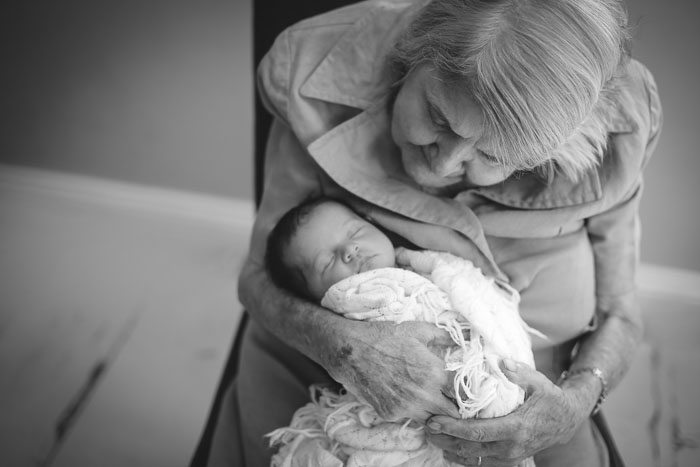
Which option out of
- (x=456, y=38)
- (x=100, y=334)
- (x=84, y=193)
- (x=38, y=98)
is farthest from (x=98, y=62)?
(x=456, y=38)

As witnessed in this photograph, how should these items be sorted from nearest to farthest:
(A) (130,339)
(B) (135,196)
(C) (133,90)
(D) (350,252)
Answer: (D) (350,252) → (A) (130,339) → (C) (133,90) → (B) (135,196)

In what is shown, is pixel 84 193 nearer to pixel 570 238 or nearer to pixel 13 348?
pixel 13 348

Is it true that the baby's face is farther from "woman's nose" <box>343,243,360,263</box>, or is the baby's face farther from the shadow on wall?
the shadow on wall

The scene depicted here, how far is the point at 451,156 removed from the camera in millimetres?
940

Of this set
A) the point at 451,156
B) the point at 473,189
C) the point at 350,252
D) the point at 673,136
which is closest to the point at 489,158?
the point at 451,156

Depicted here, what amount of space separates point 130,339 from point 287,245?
147 centimetres

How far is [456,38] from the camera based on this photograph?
2.84 feet

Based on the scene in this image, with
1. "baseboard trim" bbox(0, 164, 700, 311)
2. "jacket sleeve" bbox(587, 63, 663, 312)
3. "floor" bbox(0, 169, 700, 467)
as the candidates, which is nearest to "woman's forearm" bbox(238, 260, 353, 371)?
"jacket sleeve" bbox(587, 63, 663, 312)

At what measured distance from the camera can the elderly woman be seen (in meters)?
0.84

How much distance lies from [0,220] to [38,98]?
24.9 inches

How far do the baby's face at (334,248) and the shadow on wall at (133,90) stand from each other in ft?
4.89

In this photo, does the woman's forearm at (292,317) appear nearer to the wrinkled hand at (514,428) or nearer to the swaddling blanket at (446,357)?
the swaddling blanket at (446,357)

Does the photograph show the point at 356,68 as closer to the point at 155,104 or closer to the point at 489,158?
the point at 489,158

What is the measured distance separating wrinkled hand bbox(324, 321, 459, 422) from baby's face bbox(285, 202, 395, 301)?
0.38 ft
